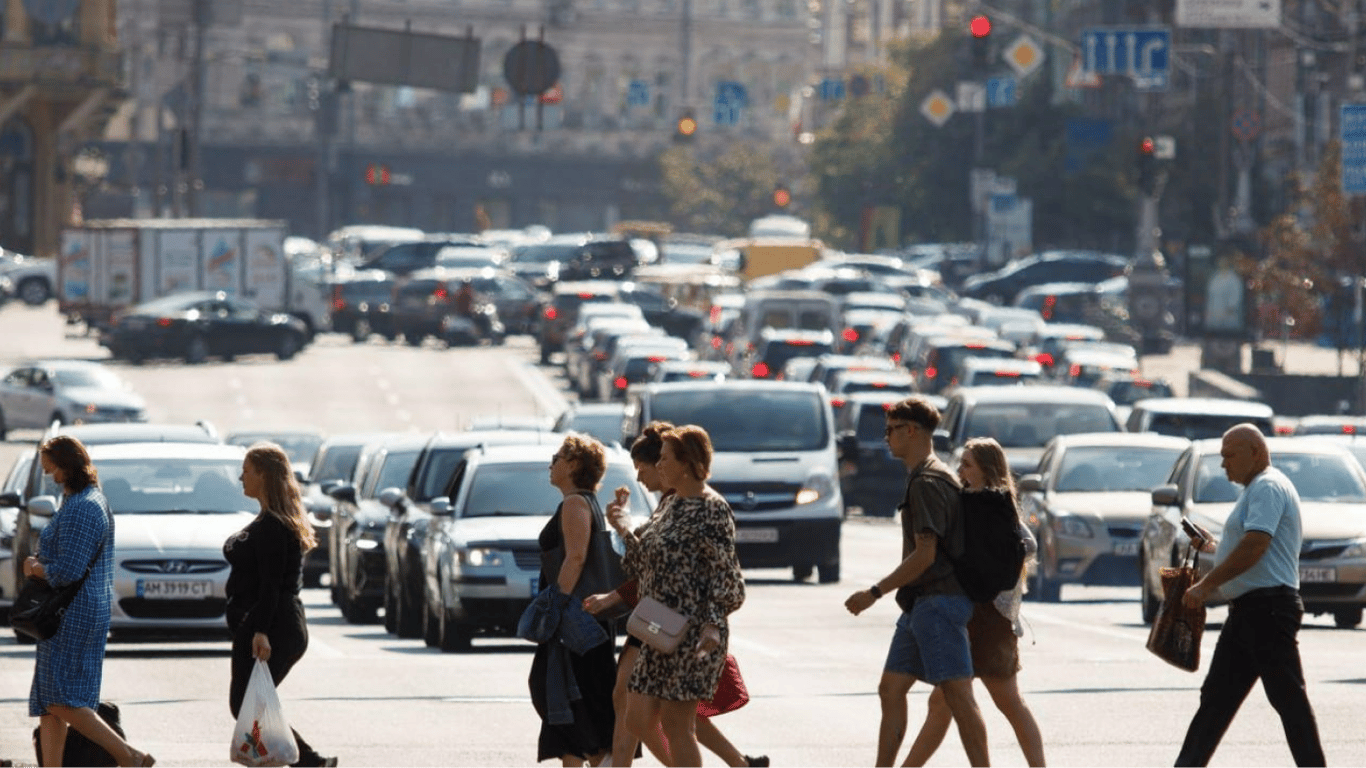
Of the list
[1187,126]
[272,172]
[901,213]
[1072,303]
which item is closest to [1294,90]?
[1187,126]

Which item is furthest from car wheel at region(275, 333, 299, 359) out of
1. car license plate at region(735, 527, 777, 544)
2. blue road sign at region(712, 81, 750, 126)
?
car license plate at region(735, 527, 777, 544)

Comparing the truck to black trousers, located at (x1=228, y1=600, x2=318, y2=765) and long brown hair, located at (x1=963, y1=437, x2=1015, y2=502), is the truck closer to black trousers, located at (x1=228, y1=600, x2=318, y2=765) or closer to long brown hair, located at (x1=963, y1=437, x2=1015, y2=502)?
black trousers, located at (x1=228, y1=600, x2=318, y2=765)

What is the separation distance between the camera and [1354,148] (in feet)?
125

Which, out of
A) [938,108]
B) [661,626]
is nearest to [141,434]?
[661,626]

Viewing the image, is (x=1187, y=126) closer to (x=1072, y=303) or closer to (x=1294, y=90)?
(x=1294, y=90)

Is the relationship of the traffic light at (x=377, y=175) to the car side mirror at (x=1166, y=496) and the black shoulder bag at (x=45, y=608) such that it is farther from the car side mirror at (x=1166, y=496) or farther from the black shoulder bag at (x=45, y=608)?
the black shoulder bag at (x=45, y=608)

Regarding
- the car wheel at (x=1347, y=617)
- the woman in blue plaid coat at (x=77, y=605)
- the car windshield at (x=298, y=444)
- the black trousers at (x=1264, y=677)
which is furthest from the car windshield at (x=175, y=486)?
the car windshield at (x=298, y=444)

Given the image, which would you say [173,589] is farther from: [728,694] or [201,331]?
[201,331]

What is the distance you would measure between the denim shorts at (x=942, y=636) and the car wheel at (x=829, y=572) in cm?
1558

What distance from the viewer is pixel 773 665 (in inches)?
764

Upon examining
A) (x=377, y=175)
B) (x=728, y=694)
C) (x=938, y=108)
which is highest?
(x=938, y=108)

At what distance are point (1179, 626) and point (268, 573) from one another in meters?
3.55

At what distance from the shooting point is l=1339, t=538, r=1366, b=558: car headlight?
2214cm

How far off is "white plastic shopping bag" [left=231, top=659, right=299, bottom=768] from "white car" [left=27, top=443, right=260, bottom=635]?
23.3ft
